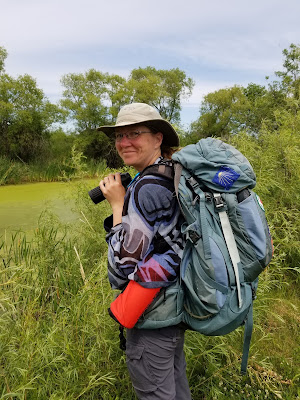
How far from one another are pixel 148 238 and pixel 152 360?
1.57 feet

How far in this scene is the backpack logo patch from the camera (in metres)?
1.03

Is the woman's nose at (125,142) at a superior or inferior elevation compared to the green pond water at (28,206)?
superior

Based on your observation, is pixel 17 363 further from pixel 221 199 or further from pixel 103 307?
pixel 221 199

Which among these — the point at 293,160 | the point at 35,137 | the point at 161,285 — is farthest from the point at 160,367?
the point at 35,137

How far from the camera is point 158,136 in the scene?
4.12 feet

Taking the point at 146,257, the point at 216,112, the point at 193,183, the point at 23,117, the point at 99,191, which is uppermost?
the point at 193,183

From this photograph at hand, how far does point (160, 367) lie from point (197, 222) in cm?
57

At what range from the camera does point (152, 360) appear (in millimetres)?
1143

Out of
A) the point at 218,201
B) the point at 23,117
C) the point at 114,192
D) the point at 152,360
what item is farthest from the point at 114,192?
the point at 23,117

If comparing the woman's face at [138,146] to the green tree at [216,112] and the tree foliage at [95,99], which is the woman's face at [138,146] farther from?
the green tree at [216,112]

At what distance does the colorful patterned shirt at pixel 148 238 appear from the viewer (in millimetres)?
1030

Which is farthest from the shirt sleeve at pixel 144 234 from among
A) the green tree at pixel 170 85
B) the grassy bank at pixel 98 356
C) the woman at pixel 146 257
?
the green tree at pixel 170 85

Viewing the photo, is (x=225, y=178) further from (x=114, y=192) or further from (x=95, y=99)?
(x=95, y=99)

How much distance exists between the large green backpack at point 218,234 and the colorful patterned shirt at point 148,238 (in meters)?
0.04
